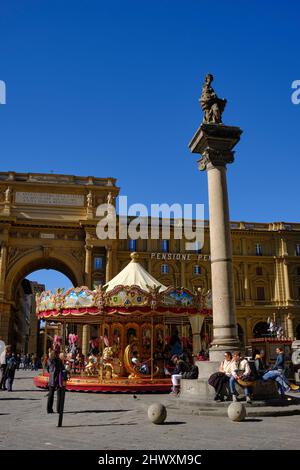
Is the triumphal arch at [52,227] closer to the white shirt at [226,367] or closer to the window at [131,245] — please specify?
the window at [131,245]

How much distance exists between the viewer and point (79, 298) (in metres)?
19.0

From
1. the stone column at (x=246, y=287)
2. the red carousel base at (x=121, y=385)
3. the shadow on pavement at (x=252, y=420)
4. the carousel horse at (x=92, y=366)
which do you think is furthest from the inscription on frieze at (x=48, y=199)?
the shadow on pavement at (x=252, y=420)

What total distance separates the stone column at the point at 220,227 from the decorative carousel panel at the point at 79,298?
7832 millimetres

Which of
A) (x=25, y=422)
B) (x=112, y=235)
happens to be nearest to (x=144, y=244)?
(x=112, y=235)

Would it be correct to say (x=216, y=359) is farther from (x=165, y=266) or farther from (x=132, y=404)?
(x=165, y=266)

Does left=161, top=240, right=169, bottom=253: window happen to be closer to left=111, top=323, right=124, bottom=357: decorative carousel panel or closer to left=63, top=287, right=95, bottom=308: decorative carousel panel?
left=111, top=323, right=124, bottom=357: decorative carousel panel

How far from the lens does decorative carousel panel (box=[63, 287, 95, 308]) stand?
61.6ft

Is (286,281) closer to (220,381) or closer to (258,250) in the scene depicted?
(258,250)

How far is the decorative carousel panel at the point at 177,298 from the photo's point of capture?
739 inches

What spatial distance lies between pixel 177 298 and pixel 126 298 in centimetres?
221

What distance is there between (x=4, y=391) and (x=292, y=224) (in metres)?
41.8

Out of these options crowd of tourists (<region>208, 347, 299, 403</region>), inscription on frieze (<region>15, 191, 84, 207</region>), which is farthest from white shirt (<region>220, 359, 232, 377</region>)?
inscription on frieze (<region>15, 191, 84, 207</region>)

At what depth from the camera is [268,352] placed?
2769 centimetres

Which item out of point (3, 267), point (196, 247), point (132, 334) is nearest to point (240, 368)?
point (132, 334)
